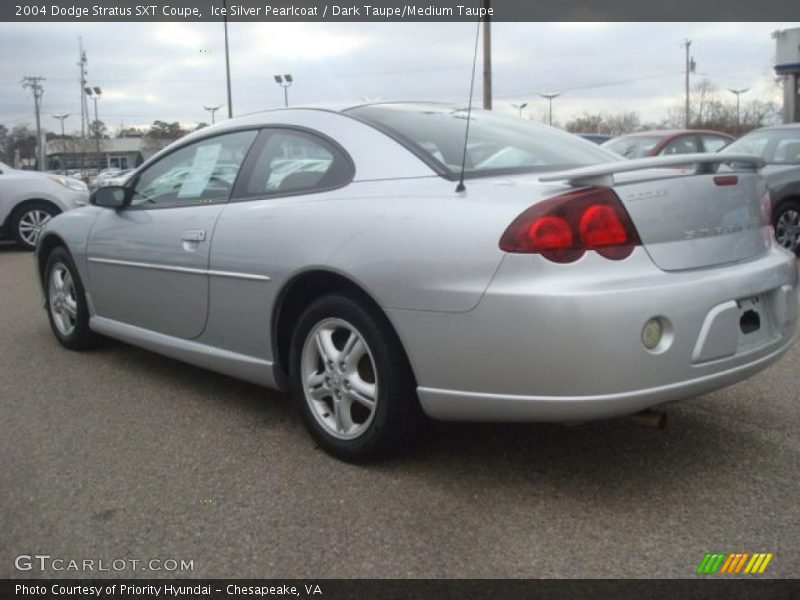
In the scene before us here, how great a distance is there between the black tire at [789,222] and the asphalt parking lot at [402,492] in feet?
15.8

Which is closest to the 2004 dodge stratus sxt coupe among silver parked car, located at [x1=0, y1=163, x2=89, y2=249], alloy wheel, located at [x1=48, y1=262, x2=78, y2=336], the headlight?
alloy wheel, located at [x1=48, y1=262, x2=78, y2=336]

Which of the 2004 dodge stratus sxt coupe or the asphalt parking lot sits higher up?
the 2004 dodge stratus sxt coupe

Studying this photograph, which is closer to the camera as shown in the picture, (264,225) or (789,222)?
(264,225)

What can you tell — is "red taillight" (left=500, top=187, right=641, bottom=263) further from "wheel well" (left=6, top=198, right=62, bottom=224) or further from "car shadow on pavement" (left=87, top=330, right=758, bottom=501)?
"wheel well" (left=6, top=198, right=62, bottom=224)

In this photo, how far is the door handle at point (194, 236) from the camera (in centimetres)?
372

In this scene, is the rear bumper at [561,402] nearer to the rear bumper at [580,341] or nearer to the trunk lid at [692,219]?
the rear bumper at [580,341]

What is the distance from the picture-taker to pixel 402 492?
9.54 ft

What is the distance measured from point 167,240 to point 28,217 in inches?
330

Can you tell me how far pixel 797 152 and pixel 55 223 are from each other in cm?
716

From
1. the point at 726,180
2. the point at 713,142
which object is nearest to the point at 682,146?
the point at 713,142

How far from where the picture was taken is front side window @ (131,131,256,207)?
3.82 metres

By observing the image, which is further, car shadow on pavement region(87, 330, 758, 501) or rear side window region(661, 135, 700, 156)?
rear side window region(661, 135, 700, 156)

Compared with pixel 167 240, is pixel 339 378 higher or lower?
lower
